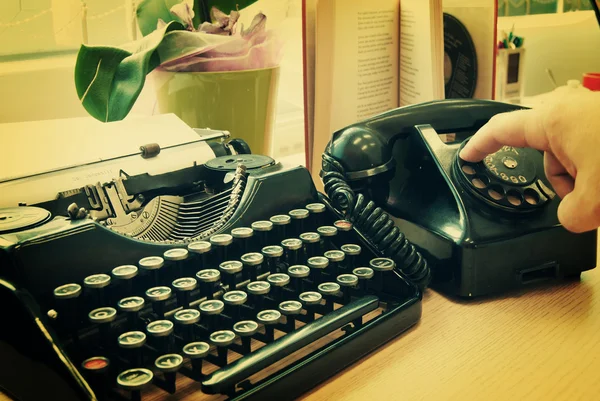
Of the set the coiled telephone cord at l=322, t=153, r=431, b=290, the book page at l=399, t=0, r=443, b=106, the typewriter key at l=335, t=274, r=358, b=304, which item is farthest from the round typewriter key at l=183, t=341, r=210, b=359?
the book page at l=399, t=0, r=443, b=106

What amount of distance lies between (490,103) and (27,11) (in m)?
0.77

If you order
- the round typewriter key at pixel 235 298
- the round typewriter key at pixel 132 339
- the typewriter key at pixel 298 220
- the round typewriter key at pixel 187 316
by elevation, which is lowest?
the round typewriter key at pixel 132 339

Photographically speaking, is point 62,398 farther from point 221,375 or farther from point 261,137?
point 261,137

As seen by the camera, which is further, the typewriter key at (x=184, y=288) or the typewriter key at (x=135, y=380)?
the typewriter key at (x=184, y=288)

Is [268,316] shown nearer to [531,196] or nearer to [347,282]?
[347,282]

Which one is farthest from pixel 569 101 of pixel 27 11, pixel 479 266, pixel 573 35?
pixel 573 35

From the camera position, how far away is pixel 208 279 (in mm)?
733

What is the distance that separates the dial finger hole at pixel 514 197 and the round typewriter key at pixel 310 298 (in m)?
0.36

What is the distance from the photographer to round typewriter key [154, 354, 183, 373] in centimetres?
63

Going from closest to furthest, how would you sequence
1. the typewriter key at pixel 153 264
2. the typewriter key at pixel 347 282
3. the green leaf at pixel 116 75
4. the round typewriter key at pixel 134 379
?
the round typewriter key at pixel 134 379
the typewriter key at pixel 153 264
the typewriter key at pixel 347 282
the green leaf at pixel 116 75

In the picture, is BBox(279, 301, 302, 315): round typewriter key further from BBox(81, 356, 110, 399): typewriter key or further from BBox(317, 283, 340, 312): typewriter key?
BBox(81, 356, 110, 399): typewriter key

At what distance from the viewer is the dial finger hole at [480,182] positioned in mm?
963

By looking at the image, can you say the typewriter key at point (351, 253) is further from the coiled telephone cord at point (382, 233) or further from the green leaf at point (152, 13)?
the green leaf at point (152, 13)

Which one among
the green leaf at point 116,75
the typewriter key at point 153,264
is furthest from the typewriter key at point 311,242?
the green leaf at point 116,75
